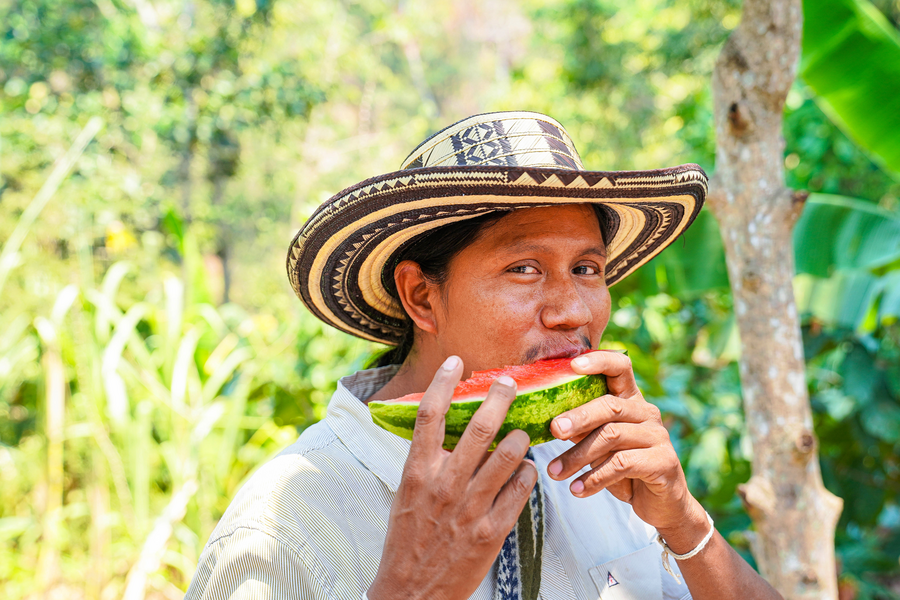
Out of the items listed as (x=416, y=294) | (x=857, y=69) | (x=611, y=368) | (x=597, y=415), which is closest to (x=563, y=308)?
(x=611, y=368)

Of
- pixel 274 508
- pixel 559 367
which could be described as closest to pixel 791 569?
pixel 559 367

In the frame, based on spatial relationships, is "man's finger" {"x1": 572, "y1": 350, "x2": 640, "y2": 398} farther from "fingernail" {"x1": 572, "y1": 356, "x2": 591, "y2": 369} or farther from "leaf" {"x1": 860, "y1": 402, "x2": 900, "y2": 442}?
"leaf" {"x1": 860, "y1": 402, "x2": 900, "y2": 442}

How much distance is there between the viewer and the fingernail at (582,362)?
1.35m

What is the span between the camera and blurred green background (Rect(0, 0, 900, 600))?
13.2 feet

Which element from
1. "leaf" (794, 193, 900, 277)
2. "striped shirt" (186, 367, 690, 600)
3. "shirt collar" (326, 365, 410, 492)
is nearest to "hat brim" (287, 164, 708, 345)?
"striped shirt" (186, 367, 690, 600)

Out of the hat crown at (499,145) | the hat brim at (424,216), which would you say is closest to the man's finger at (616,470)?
the hat brim at (424,216)

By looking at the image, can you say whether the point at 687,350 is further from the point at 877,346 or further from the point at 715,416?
the point at 877,346

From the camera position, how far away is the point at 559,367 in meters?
1.49

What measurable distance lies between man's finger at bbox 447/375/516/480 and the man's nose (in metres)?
0.44

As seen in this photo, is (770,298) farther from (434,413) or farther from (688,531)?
(434,413)

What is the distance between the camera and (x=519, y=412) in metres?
1.28

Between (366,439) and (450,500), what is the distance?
0.59 m

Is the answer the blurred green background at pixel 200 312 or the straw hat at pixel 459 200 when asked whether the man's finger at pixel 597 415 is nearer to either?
the straw hat at pixel 459 200

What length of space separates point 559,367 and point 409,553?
0.53 m
